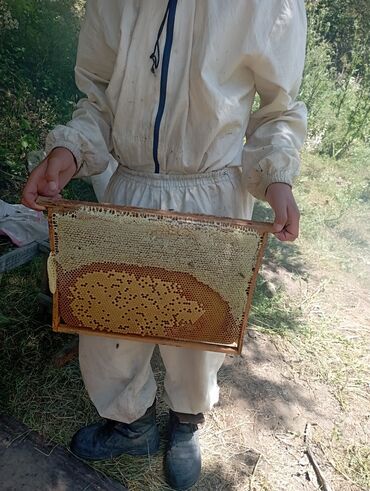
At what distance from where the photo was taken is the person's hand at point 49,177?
132 cm

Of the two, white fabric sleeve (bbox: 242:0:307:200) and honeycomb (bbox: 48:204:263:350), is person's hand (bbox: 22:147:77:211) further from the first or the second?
white fabric sleeve (bbox: 242:0:307:200)

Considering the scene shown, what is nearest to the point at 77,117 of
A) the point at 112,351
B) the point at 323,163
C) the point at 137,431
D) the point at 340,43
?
the point at 112,351

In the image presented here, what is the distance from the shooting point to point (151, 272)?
1.38 metres

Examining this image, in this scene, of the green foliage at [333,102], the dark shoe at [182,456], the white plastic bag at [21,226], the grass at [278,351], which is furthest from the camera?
the green foliage at [333,102]

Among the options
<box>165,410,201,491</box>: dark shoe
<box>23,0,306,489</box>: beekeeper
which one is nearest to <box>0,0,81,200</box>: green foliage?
<box>23,0,306,489</box>: beekeeper

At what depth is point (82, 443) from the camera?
194 cm

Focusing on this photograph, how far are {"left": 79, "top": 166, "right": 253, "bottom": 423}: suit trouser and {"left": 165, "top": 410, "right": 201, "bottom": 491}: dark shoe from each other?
0.16m

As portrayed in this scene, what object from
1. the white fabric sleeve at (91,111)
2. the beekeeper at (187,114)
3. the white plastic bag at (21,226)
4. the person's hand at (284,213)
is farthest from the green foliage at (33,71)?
the person's hand at (284,213)

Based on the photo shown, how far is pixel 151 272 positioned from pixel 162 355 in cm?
48

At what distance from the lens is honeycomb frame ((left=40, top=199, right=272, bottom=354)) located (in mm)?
1280

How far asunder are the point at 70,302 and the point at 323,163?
475 cm

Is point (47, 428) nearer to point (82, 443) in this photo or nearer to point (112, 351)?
point (82, 443)

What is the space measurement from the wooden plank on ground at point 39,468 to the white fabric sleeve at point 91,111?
1128 mm

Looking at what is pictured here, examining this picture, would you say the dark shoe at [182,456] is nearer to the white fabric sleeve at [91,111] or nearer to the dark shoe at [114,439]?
the dark shoe at [114,439]
